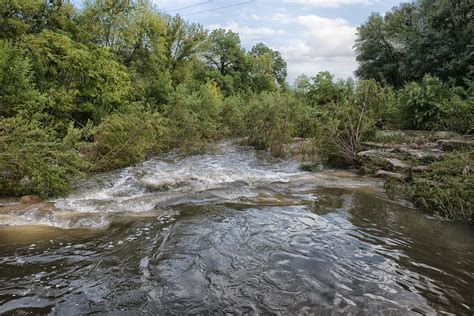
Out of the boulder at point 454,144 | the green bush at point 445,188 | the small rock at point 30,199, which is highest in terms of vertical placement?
the boulder at point 454,144

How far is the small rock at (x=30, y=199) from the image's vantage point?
7.78 meters

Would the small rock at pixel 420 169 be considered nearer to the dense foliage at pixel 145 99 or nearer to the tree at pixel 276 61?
the dense foliage at pixel 145 99

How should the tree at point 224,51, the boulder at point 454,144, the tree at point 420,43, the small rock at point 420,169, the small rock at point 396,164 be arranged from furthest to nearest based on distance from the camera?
the tree at point 224,51 → the tree at point 420,43 → the boulder at point 454,144 → the small rock at point 396,164 → the small rock at point 420,169

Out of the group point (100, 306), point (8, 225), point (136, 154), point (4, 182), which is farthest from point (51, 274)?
point (136, 154)

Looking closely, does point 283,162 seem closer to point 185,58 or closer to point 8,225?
point 8,225

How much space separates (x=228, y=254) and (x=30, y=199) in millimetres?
5214

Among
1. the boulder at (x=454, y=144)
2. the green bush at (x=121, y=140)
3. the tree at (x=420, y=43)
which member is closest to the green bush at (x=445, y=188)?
the boulder at (x=454, y=144)

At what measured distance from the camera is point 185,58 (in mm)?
30016

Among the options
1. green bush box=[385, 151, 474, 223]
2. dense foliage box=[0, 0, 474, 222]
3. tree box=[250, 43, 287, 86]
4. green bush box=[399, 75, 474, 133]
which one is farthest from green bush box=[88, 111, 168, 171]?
tree box=[250, 43, 287, 86]

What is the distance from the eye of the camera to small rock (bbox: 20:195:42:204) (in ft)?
25.5

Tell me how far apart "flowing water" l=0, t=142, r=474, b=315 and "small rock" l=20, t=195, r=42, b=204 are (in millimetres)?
333

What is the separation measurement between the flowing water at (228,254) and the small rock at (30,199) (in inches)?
13.1

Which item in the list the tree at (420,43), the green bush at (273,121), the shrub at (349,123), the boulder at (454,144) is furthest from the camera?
the tree at (420,43)

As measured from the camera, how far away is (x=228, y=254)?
211 inches
